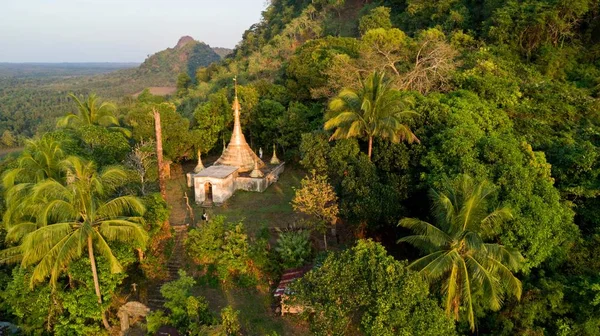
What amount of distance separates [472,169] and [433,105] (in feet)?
17.4

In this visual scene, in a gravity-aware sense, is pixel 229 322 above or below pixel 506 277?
below

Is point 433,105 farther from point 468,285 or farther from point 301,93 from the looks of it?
point 301,93

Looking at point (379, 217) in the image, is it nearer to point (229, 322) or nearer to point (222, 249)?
point (222, 249)

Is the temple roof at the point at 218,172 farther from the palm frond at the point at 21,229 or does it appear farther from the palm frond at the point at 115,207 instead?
the palm frond at the point at 21,229

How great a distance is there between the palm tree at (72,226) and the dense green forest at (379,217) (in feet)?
0.20

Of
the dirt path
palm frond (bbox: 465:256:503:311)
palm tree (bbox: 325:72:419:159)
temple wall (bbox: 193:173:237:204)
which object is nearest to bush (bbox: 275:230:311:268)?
palm tree (bbox: 325:72:419:159)

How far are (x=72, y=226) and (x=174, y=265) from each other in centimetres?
594

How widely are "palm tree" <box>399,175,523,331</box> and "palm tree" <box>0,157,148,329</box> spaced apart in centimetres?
993

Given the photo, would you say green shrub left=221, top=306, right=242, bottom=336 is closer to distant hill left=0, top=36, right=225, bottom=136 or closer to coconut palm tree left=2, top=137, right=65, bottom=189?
coconut palm tree left=2, top=137, right=65, bottom=189

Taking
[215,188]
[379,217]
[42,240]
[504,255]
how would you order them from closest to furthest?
[504,255] < [42,240] < [379,217] < [215,188]

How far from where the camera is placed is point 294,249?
18219 mm

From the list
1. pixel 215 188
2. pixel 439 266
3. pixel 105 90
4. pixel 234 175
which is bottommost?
pixel 105 90

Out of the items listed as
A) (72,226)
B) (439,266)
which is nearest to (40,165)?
(72,226)

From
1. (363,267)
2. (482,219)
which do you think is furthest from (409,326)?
(482,219)
